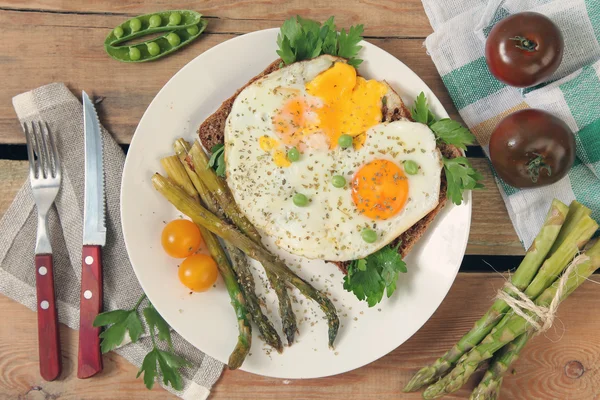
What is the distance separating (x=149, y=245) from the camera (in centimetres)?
350

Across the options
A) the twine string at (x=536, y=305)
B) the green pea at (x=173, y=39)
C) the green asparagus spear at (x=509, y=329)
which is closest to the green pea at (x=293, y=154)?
the green pea at (x=173, y=39)

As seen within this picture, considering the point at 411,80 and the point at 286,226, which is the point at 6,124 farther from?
the point at 411,80

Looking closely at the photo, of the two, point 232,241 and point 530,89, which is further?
point 530,89

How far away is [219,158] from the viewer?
11.4ft

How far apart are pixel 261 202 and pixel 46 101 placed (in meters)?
1.67

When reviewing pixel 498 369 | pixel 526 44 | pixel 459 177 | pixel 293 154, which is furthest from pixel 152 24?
pixel 498 369

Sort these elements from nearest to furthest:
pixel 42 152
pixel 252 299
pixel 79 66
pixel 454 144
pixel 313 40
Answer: pixel 454 144 < pixel 313 40 < pixel 252 299 < pixel 42 152 < pixel 79 66

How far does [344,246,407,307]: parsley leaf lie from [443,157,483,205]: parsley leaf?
51cm

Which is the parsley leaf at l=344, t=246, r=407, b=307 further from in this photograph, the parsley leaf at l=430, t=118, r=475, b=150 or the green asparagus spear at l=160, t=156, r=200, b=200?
the green asparagus spear at l=160, t=156, r=200, b=200

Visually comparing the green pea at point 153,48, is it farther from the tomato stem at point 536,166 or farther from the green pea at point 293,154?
the tomato stem at point 536,166

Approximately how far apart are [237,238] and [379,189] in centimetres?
96

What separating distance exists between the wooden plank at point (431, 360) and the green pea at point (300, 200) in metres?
1.33

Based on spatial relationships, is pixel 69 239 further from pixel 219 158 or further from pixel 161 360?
pixel 219 158

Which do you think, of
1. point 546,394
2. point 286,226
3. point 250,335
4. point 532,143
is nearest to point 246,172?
point 286,226
